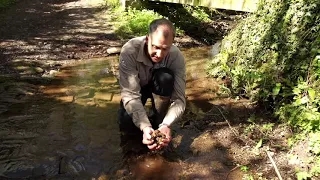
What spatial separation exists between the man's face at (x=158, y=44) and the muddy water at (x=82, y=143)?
4.07ft

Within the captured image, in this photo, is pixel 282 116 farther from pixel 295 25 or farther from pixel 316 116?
pixel 295 25

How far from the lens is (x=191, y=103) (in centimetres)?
491

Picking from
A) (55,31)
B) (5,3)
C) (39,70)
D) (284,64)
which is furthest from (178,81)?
(5,3)

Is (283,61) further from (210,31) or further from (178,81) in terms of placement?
(210,31)

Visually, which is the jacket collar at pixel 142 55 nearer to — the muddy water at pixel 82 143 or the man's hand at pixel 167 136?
the man's hand at pixel 167 136

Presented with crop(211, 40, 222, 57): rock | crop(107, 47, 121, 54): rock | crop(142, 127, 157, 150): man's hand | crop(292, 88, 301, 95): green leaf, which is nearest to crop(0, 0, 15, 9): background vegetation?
crop(107, 47, 121, 54): rock

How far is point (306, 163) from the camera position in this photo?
3.30 metres

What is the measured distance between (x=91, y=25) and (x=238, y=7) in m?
3.91

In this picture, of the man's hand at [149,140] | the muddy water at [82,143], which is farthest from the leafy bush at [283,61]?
the man's hand at [149,140]

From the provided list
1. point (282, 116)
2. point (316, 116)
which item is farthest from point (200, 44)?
point (316, 116)

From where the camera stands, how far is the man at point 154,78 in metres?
2.95

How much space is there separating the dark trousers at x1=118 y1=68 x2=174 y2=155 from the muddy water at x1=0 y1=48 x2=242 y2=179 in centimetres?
15

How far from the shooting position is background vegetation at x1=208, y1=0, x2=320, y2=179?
3592 mm

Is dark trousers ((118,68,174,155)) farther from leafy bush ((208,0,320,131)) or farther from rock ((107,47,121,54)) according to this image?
rock ((107,47,121,54))
